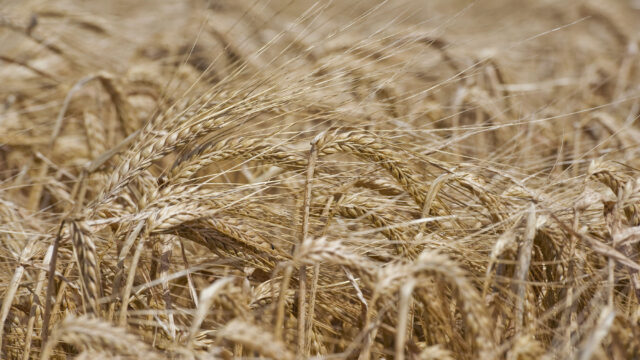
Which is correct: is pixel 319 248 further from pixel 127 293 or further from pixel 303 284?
pixel 127 293

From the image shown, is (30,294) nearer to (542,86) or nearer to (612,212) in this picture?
(612,212)

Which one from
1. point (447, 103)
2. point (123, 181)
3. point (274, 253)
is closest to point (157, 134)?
point (123, 181)

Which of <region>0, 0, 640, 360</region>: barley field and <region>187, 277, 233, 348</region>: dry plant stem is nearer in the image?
<region>187, 277, 233, 348</region>: dry plant stem

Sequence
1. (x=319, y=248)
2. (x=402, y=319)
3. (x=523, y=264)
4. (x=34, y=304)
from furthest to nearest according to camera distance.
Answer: (x=34, y=304)
(x=523, y=264)
(x=319, y=248)
(x=402, y=319)

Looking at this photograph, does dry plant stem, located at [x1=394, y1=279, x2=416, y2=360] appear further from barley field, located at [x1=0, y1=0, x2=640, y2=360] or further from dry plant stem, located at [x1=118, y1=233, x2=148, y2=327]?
dry plant stem, located at [x1=118, y1=233, x2=148, y2=327]

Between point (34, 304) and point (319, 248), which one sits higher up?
point (319, 248)

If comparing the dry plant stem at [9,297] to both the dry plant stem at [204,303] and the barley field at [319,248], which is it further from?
the dry plant stem at [204,303]

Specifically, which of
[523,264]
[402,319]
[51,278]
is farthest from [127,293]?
[523,264]

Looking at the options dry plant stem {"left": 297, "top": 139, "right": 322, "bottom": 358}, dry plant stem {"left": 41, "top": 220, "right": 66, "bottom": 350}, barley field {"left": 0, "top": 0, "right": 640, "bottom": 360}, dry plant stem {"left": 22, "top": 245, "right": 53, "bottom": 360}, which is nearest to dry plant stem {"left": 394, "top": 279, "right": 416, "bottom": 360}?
barley field {"left": 0, "top": 0, "right": 640, "bottom": 360}

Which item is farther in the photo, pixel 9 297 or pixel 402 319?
pixel 9 297

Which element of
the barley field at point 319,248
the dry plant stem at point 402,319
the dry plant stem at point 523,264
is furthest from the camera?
the dry plant stem at point 523,264

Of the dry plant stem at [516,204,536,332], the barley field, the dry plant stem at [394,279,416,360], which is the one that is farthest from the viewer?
the dry plant stem at [516,204,536,332]

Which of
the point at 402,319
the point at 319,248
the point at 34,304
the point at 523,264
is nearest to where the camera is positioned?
the point at 402,319

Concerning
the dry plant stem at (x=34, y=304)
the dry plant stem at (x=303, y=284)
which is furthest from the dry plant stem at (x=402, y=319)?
the dry plant stem at (x=34, y=304)
